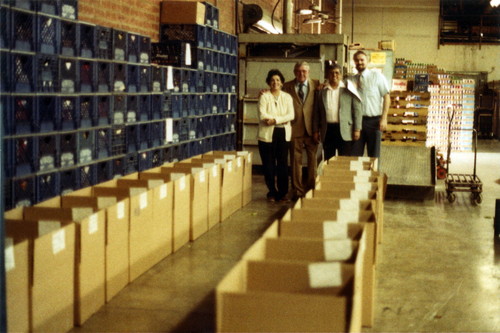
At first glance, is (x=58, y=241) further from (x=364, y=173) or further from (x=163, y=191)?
(x=364, y=173)

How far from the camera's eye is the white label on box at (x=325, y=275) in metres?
3.04

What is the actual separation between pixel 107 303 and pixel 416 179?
5676 millimetres

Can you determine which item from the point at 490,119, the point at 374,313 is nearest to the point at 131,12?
the point at 374,313

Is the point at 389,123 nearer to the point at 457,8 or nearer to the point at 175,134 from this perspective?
the point at 175,134

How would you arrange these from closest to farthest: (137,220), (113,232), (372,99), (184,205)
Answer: (113,232), (137,220), (184,205), (372,99)

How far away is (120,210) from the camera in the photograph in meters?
4.53

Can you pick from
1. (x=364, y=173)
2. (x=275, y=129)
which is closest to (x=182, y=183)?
(x=364, y=173)

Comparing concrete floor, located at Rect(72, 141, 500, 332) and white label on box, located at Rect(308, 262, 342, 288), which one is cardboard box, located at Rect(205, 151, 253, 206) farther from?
white label on box, located at Rect(308, 262, 342, 288)

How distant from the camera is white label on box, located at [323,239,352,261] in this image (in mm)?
3404

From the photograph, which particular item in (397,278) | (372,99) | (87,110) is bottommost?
(397,278)

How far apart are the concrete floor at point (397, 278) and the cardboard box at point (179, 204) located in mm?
120

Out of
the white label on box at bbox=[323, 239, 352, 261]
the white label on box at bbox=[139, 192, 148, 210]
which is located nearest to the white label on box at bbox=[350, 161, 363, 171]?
the white label on box at bbox=[139, 192, 148, 210]

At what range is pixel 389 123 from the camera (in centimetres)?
1274

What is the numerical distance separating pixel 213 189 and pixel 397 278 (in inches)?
88.8
